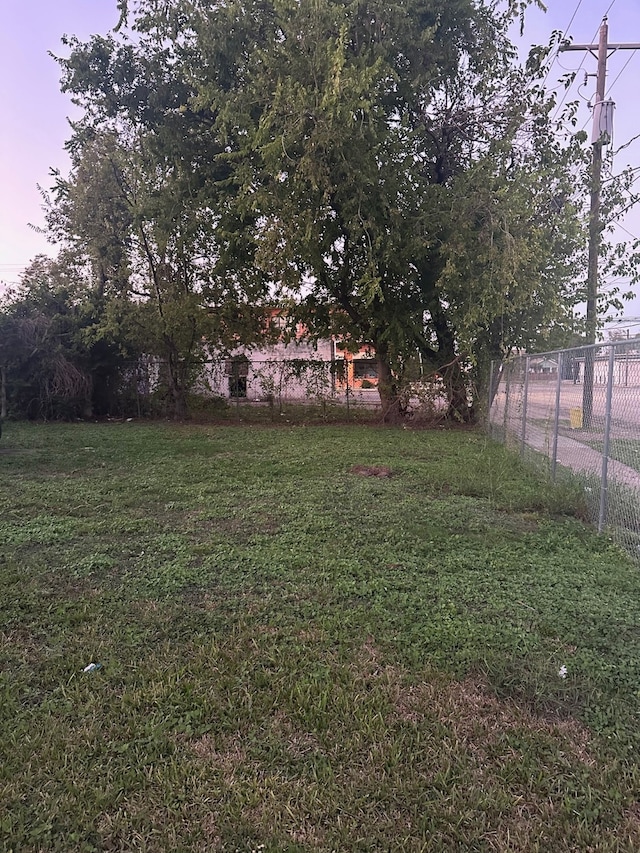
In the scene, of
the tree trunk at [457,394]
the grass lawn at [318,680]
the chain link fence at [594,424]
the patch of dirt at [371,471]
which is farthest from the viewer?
the tree trunk at [457,394]

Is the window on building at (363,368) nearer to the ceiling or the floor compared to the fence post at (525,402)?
nearer to the ceiling

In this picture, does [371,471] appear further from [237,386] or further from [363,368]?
[237,386]

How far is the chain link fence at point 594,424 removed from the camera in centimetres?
417

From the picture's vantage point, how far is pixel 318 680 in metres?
2.45

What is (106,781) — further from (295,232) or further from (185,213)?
(185,213)

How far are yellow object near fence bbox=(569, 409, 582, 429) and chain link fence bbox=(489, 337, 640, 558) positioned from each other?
0.4 inches

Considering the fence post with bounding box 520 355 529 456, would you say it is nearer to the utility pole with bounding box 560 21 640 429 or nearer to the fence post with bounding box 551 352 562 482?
the fence post with bounding box 551 352 562 482

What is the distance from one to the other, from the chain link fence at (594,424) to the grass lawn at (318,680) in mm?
369

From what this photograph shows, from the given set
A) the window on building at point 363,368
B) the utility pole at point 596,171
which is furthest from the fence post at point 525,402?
the window on building at point 363,368

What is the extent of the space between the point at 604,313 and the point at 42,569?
12.7m

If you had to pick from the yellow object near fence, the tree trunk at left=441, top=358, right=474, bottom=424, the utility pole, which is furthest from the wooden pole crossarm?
the yellow object near fence

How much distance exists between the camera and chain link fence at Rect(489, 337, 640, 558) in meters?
4.17

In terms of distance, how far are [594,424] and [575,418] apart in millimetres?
636

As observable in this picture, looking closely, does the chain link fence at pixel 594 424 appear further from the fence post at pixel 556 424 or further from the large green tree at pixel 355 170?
the large green tree at pixel 355 170
